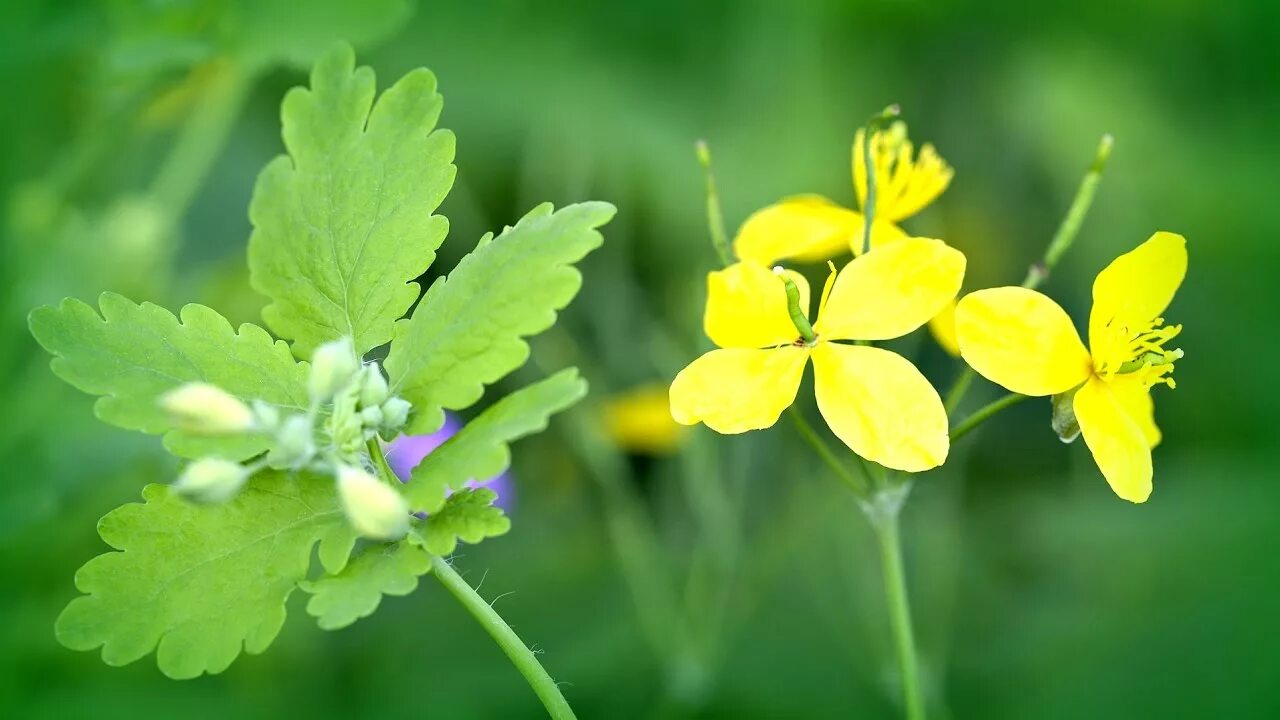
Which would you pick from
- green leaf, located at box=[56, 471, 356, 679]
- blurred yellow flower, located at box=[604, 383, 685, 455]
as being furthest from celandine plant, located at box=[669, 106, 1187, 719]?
blurred yellow flower, located at box=[604, 383, 685, 455]

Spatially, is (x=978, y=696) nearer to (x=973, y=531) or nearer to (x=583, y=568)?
(x=973, y=531)

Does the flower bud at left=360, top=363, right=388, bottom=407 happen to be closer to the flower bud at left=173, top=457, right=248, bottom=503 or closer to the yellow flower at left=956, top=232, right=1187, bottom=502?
the flower bud at left=173, top=457, right=248, bottom=503

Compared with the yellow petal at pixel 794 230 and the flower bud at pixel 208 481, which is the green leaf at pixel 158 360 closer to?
the flower bud at pixel 208 481

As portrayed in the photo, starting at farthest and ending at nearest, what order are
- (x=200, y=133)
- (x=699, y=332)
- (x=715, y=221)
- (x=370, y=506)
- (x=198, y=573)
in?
(x=200, y=133), (x=699, y=332), (x=715, y=221), (x=198, y=573), (x=370, y=506)

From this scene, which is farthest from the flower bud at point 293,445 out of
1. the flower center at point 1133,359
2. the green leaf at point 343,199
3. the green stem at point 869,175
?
the flower center at point 1133,359

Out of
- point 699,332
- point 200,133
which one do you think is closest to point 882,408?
point 699,332

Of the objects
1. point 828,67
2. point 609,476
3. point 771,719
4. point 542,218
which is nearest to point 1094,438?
point 542,218

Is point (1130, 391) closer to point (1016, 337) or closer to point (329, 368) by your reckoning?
point (1016, 337)
